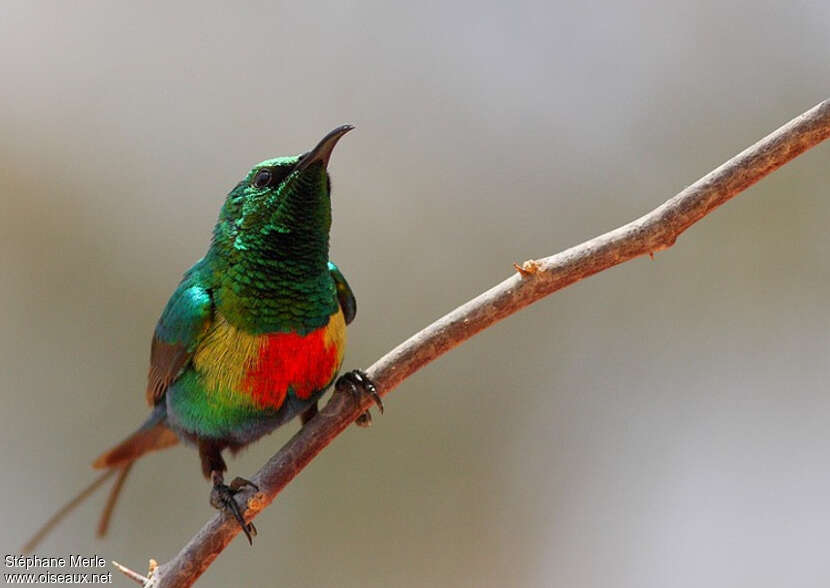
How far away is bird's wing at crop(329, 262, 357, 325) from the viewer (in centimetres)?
236

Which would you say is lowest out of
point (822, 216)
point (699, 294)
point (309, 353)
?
point (309, 353)

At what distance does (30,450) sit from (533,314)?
7.09ft

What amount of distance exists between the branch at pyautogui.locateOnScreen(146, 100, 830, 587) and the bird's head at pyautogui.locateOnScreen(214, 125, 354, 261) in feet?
1.22

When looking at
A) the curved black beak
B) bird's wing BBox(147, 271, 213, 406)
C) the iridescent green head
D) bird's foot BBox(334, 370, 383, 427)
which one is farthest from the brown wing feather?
the curved black beak

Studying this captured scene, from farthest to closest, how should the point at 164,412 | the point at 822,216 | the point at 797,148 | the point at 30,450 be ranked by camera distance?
the point at 30,450 < the point at 822,216 < the point at 164,412 < the point at 797,148

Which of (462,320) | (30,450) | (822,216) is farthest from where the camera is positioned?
(30,450)

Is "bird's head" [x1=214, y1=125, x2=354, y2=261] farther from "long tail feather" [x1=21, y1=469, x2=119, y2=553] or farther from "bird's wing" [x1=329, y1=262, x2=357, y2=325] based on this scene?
"long tail feather" [x1=21, y1=469, x2=119, y2=553]

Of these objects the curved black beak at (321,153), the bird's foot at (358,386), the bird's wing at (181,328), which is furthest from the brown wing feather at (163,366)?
the curved black beak at (321,153)

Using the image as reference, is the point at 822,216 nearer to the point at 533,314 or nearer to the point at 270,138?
the point at 533,314

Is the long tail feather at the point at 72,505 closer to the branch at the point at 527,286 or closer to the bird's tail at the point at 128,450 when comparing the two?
the bird's tail at the point at 128,450

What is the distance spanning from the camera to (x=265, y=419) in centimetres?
215

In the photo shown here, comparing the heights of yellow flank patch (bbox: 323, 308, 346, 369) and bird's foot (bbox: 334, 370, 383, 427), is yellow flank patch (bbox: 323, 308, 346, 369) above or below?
above

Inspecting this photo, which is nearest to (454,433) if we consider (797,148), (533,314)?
(533,314)

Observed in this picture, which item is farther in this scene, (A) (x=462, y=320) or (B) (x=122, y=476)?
(B) (x=122, y=476)
